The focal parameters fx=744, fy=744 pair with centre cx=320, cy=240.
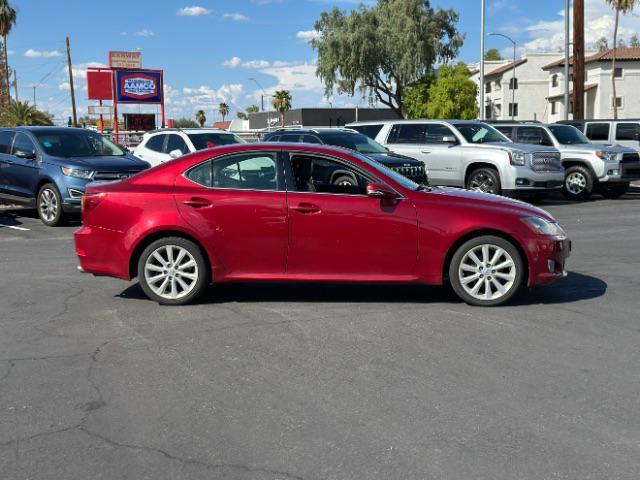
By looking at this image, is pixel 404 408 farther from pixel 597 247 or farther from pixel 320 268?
pixel 597 247

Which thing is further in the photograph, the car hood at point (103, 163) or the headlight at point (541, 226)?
the car hood at point (103, 163)

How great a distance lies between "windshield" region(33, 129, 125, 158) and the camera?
14.4m

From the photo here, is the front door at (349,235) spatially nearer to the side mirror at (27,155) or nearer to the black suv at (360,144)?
the black suv at (360,144)

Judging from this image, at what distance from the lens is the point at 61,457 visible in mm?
3818

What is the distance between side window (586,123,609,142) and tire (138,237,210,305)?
16.8m

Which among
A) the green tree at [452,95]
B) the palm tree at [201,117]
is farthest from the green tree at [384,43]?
the palm tree at [201,117]

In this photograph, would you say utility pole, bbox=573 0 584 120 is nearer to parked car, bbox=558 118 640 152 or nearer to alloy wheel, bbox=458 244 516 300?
parked car, bbox=558 118 640 152

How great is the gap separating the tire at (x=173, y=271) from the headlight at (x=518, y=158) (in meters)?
10.5

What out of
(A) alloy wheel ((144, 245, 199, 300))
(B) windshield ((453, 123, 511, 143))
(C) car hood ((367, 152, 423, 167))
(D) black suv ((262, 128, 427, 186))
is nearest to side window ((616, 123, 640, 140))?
(B) windshield ((453, 123, 511, 143))

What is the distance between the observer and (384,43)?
54.5 m

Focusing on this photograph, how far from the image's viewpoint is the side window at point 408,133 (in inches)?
687

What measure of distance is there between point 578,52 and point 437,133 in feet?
38.2

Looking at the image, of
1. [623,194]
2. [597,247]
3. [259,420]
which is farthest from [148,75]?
[259,420]

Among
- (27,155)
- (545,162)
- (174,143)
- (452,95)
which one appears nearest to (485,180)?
(545,162)
